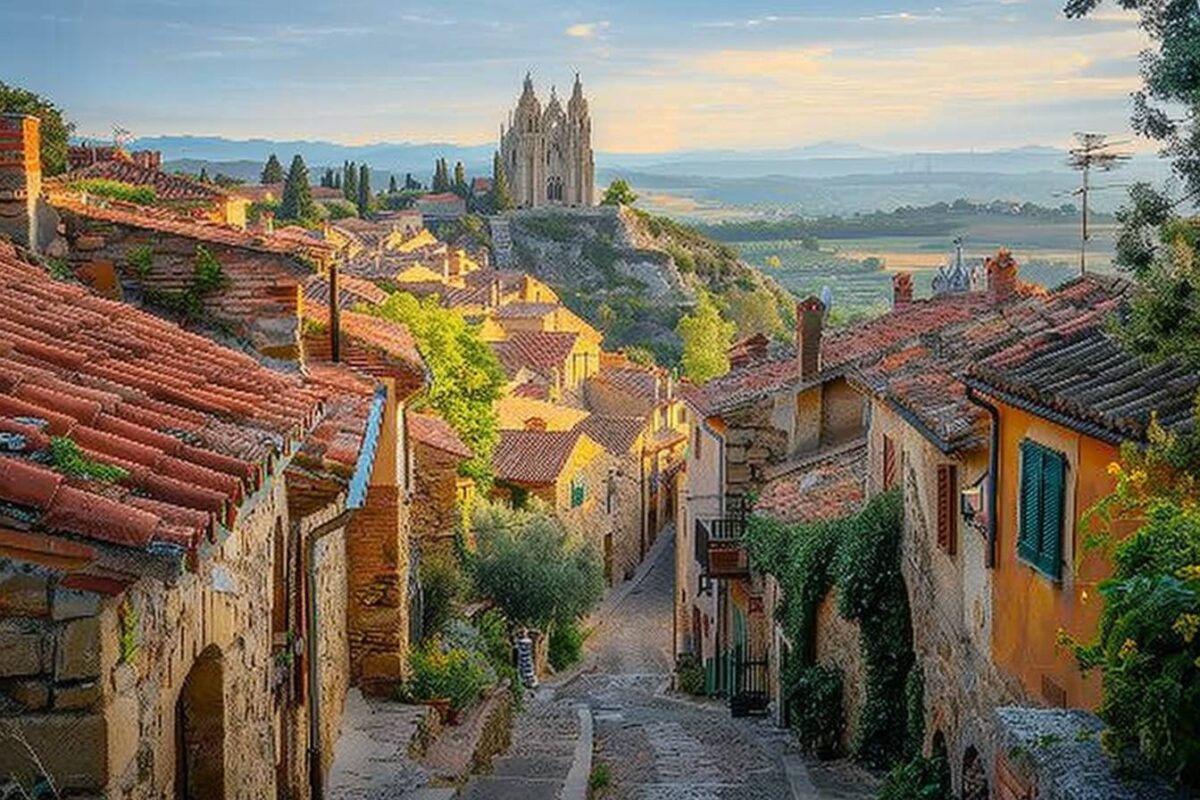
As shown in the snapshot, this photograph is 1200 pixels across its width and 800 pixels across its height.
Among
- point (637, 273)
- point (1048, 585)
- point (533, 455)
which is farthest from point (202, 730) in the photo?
point (637, 273)

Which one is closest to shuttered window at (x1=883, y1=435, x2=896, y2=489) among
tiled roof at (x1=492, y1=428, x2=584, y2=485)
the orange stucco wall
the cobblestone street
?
the cobblestone street

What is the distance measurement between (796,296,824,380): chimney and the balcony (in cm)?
304

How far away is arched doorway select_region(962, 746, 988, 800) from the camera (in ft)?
41.4

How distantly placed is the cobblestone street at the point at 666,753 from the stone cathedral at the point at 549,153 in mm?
131115

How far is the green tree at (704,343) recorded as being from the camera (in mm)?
97375

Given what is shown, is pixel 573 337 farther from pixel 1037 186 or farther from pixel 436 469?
pixel 1037 186

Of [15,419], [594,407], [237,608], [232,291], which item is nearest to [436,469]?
[232,291]

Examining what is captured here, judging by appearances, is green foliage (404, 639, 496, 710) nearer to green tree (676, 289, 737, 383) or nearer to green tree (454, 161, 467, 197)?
green tree (676, 289, 737, 383)

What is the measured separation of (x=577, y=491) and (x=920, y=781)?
114 ft

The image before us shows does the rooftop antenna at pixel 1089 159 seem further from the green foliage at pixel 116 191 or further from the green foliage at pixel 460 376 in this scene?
the green foliage at pixel 460 376

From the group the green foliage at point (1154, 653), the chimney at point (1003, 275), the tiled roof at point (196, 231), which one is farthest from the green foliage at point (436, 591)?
the green foliage at point (1154, 653)

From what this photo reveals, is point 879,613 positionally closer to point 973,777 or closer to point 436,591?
point 973,777

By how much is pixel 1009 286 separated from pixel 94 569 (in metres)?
19.3

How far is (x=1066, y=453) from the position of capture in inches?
392
